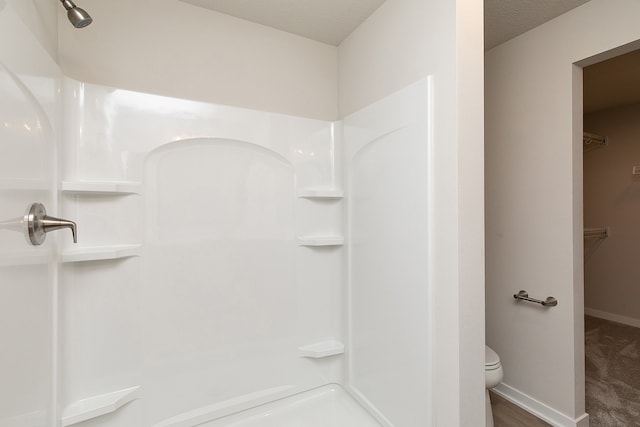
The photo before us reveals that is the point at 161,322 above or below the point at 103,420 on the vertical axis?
above

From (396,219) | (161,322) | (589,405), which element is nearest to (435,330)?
(396,219)

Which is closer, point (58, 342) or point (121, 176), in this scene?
point (58, 342)

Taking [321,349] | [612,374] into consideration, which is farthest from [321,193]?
[612,374]

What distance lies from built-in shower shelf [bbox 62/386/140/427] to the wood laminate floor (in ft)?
6.97

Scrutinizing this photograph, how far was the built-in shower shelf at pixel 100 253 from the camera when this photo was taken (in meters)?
1.20

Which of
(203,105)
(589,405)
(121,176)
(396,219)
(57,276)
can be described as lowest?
(589,405)

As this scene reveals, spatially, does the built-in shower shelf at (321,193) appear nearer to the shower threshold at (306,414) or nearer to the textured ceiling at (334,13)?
the textured ceiling at (334,13)

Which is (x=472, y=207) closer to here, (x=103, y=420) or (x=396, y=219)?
(x=396, y=219)

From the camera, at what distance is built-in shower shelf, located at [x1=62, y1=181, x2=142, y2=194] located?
1.20 meters

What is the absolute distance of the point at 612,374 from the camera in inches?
92.4

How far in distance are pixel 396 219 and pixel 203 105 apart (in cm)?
114

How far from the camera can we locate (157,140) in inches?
55.4

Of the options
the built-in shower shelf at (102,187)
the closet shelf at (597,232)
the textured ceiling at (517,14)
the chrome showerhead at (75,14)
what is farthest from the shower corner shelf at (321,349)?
the closet shelf at (597,232)

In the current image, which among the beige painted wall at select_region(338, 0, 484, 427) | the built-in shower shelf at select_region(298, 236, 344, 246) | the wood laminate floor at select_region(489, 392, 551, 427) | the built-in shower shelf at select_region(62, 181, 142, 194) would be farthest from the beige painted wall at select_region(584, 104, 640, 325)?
the built-in shower shelf at select_region(62, 181, 142, 194)
